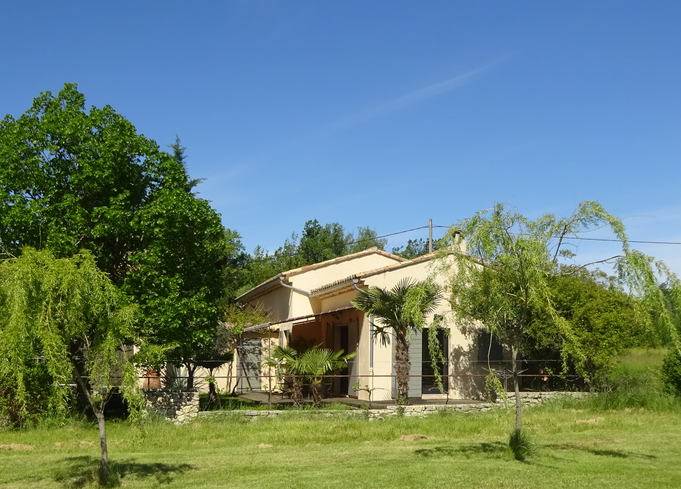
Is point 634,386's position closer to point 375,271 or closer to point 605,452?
point 605,452

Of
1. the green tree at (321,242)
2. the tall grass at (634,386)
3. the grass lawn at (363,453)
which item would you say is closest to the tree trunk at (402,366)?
the grass lawn at (363,453)

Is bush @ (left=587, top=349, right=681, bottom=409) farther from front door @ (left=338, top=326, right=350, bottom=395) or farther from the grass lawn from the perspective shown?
front door @ (left=338, top=326, right=350, bottom=395)

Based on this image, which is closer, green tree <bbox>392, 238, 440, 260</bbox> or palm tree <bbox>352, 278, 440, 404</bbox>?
palm tree <bbox>352, 278, 440, 404</bbox>

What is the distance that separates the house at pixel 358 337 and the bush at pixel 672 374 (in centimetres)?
500

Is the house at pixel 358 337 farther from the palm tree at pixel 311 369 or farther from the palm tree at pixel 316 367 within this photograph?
the palm tree at pixel 316 367

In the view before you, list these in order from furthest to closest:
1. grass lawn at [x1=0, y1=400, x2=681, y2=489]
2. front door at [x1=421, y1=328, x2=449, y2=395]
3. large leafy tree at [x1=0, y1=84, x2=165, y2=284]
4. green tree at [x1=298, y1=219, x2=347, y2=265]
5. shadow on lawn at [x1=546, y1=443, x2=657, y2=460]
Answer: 1. green tree at [x1=298, y1=219, x2=347, y2=265]
2. front door at [x1=421, y1=328, x2=449, y2=395]
3. large leafy tree at [x1=0, y1=84, x2=165, y2=284]
4. shadow on lawn at [x1=546, y1=443, x2=657, y2=460]
5. grass lawn at [x1=0, y1=400, x2=681, y2=489]

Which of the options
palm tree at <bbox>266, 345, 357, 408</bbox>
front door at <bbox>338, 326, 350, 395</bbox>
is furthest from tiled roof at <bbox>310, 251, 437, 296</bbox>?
palm tree at <bbox>266, 345, 357, 408</bbox>

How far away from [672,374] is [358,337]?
Result: 888 cm

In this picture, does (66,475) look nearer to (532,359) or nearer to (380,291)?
(380,291)

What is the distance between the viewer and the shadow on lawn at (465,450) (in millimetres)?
12242

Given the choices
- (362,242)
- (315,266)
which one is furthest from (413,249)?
(315,266)

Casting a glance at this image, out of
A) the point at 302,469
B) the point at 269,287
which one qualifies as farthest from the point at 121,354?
the point at 269,287

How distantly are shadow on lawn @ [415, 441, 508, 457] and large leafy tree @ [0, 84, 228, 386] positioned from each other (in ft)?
23.1

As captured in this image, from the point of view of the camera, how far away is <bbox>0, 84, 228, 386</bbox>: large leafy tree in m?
16.0
